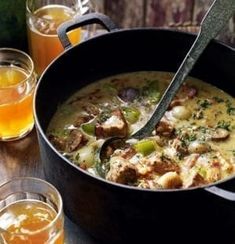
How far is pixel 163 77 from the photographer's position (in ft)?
6.13

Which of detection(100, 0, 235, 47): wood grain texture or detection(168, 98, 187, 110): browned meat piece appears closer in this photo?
detection(168, 98, 187, 110): browned meat piece

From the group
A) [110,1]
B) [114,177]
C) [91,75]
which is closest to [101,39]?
[91,75]

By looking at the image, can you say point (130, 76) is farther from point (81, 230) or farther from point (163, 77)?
point (81, 230)

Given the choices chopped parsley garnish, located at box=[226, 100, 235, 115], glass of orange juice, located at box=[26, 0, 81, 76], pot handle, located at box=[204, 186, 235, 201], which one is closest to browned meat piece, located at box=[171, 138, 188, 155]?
chopped parsley garnish, located at box=[226, 100, 235, 115]

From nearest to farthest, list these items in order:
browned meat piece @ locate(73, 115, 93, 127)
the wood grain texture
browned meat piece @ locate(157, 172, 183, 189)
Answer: browned meat piece @ locate(157, 172, 183, 189) < browned meat piece @ locate(73, 115, 93, 127) < the wood grain texture

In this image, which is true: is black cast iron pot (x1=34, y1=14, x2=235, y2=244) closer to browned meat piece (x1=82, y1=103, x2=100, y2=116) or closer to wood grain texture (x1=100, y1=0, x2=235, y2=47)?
browned meat piece (x1=82, y1=103, x2=100, y2=116)

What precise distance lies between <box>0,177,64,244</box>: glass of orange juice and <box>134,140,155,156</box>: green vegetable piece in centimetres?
25

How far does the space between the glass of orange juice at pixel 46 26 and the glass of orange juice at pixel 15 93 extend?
13 centimetres

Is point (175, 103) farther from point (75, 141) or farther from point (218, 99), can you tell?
point (75, 141)


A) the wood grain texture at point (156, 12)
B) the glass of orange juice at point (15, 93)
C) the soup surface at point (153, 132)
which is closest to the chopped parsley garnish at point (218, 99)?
the soup surface at point (153, 132)

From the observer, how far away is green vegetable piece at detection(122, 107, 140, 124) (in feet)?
5.64

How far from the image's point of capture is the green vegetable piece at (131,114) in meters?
1.72

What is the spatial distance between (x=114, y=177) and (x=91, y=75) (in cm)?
41

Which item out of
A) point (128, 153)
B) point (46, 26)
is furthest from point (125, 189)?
point (46, 26)
